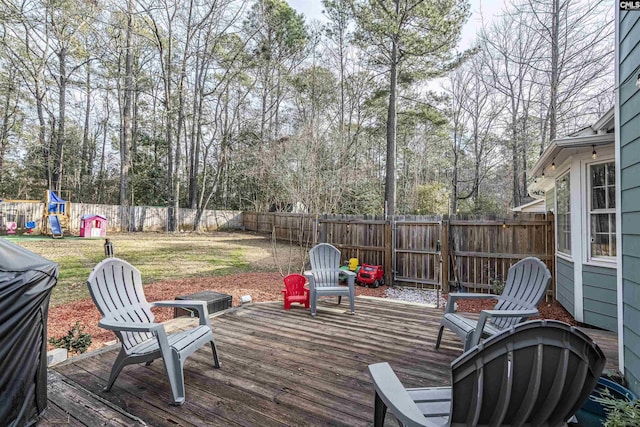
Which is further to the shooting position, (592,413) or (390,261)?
(390,261)

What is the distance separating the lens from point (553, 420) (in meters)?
1.26

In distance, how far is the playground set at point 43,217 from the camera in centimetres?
1172

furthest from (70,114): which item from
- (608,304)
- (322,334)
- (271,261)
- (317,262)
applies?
(608,304)

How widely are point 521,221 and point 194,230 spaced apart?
16026 millimetres

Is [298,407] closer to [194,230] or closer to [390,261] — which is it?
[390,261]

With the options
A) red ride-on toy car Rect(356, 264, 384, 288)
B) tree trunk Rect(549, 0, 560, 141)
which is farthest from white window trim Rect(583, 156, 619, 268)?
tree trunk Rect(549, 0, 560, 141)

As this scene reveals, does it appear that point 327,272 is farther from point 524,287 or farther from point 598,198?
point 598,198

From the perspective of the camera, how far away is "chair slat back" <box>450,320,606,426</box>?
1154mm

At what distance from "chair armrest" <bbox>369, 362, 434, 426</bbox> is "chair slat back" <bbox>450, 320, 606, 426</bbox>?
15 centimetres

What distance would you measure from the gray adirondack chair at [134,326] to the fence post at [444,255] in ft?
15.9

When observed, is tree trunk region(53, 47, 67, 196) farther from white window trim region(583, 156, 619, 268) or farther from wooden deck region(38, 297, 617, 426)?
white window trim region(583, 156, 619, 268)

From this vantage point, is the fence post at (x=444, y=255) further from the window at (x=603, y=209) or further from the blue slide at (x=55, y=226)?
the blue slide at (x=55, y=226)

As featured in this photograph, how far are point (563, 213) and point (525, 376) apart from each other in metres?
4.70

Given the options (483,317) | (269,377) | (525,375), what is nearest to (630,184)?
(483,317)
